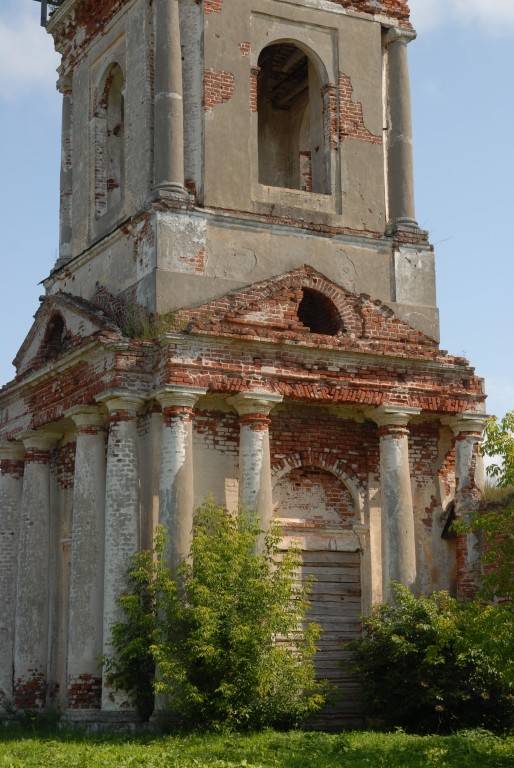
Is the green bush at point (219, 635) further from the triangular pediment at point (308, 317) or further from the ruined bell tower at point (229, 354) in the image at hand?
the triangular pediment at point (308, 317)

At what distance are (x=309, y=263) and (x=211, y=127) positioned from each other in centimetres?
225

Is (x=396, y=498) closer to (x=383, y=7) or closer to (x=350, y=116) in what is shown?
(x=350, y=116)

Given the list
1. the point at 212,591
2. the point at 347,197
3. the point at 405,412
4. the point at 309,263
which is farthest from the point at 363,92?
the point at 212,591

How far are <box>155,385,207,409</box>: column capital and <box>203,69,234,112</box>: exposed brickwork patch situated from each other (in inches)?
164

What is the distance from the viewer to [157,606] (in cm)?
1495

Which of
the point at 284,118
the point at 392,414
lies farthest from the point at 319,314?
the point at 284,118

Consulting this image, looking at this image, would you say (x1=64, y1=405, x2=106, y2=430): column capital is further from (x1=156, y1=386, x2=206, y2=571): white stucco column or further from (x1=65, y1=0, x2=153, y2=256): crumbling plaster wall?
(x1=65, y1=0, x2=153, y2=256): crumbling plaster wall

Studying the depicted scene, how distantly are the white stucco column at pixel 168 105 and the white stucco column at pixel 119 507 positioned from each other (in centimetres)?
298

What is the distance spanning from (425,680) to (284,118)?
31.8 feet

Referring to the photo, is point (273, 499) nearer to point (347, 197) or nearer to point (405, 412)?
point (405, 412)

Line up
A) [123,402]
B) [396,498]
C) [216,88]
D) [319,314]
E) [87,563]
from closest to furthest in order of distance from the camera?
[123,402], [87,563], [396,498], [216,88], [319,314]

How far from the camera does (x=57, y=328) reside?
18.8m

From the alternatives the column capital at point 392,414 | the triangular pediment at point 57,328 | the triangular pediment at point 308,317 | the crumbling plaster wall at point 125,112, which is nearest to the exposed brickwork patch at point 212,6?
the crumbling plaster wall at point 125,112

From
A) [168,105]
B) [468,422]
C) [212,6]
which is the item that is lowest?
[468,422]
